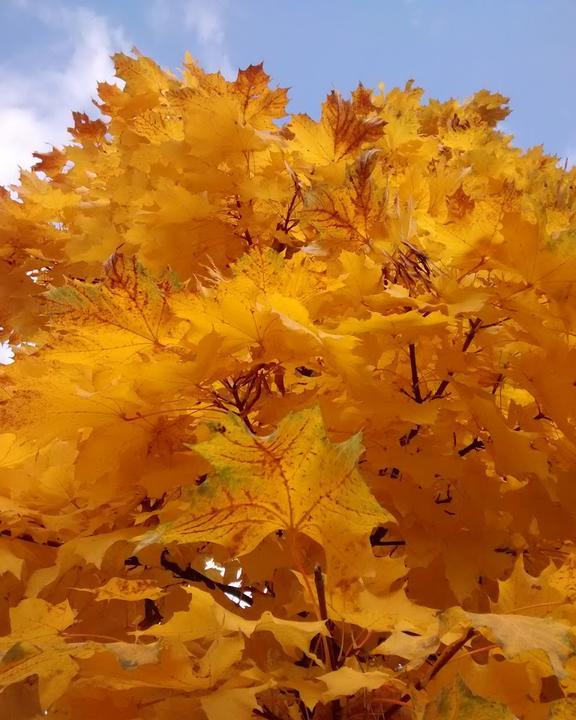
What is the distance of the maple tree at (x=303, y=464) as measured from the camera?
731mm

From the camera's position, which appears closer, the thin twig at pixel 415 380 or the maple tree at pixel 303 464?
the maple tree at pixel 303 464

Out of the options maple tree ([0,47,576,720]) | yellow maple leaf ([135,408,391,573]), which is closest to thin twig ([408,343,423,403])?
maple tree ([0,47,576,720])

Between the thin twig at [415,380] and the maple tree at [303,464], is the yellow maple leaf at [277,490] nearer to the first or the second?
the maple tree at [303,464]

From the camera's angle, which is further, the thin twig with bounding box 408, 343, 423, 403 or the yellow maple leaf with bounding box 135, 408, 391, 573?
the thin twig with bounding box 408, 343, 423, 403

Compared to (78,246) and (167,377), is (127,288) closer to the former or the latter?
(167,377)

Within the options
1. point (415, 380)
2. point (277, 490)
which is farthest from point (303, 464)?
point (415, 380)

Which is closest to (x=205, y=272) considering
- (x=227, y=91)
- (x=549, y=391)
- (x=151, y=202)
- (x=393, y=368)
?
(x=151, y=202)

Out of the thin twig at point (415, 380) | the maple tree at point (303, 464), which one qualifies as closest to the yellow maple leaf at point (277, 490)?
the maple tree at point (303, 464)

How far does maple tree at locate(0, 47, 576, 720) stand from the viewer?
0.73 meters

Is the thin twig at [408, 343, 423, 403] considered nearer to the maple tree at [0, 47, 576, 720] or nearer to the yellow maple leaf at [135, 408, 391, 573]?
the maple tree at [0, 47, 576, 720]

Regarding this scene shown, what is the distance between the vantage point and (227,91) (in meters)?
1.60

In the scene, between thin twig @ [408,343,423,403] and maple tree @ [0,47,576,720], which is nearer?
maple tree @ [0,47,576,720]

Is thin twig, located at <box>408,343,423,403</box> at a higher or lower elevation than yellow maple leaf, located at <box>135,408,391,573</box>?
higher

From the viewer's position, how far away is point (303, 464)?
0.71m
